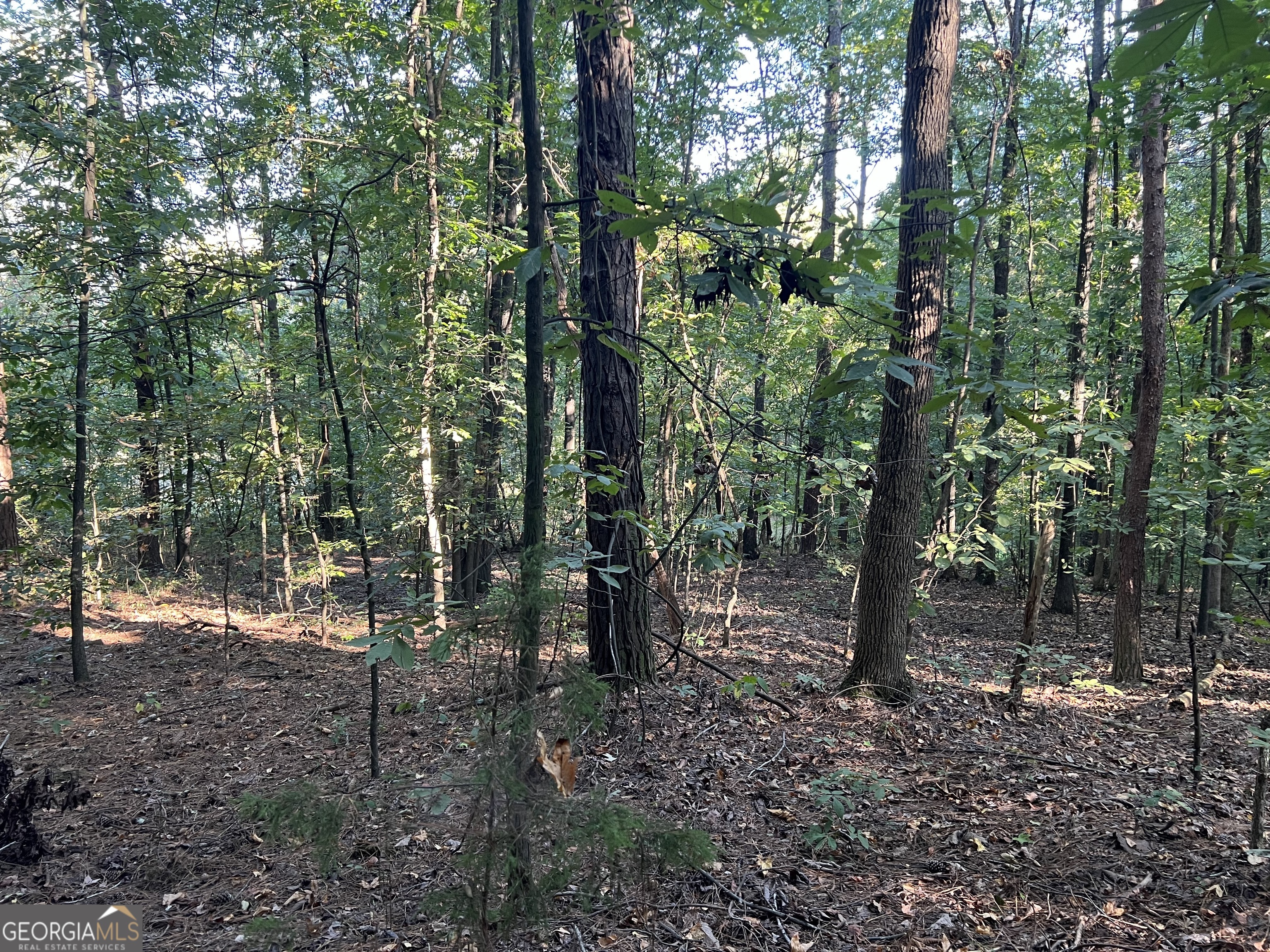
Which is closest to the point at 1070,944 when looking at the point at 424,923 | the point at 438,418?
the point at 424,923

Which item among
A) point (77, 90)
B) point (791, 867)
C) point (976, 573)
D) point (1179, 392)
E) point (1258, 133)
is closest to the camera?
point (791, 867)

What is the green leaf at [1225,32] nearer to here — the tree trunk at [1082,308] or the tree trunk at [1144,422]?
the tree trunk at [1144,422]

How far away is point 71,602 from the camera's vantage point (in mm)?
6770

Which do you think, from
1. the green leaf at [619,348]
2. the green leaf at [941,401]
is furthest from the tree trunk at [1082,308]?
the green leaf at [619,348]

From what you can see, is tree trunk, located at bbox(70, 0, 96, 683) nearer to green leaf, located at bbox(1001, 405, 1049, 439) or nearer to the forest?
the forest

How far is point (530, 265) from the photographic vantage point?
1.68 metres

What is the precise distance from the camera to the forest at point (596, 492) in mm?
1791

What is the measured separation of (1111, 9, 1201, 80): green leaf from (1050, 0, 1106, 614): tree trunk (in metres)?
9.20

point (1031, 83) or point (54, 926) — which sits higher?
point (1031, 83)

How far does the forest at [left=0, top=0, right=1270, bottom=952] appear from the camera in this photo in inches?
70.5

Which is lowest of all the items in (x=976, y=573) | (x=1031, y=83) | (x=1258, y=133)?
(x=976, y=573)

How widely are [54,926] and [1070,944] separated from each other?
4284 mm

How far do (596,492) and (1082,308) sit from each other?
35.5 ft

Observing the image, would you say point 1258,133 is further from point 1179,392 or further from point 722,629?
point 722,629
